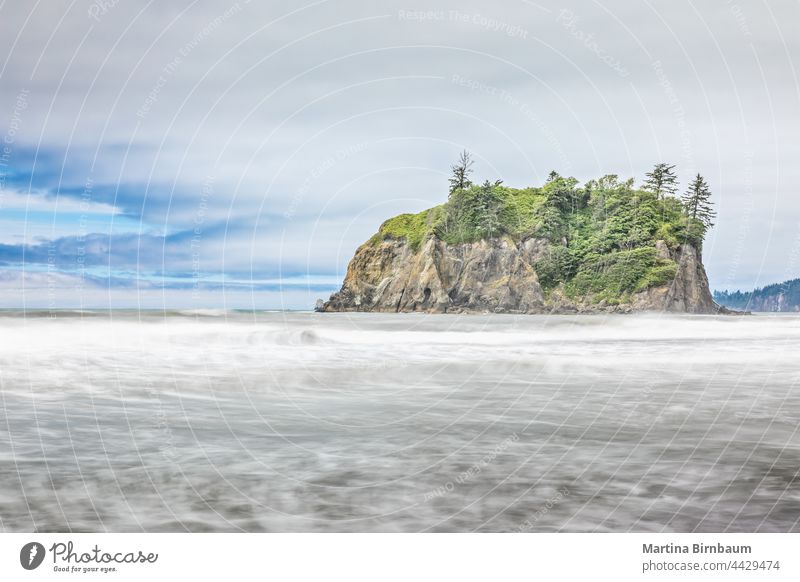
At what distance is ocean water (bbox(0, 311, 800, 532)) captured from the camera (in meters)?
8.80

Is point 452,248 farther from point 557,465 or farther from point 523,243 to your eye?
point 557,465

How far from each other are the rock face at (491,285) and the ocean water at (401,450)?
383ft

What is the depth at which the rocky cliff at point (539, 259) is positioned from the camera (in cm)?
14112

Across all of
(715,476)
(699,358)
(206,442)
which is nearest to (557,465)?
(715,476)

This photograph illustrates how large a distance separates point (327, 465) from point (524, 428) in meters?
5.16
